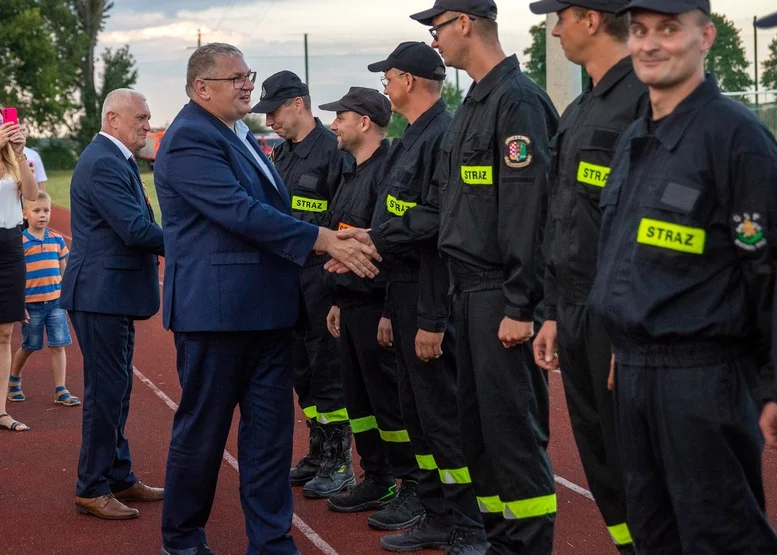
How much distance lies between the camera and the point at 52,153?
63.8 meters

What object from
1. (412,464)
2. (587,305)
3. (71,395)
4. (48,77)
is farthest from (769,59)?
(48,77)

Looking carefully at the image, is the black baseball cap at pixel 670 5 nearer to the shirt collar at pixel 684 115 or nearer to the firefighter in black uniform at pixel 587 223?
the shirt collar at pixel 684 115

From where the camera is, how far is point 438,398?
526 cm

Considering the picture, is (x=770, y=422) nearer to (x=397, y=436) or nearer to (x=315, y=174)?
(x=397, y=436)

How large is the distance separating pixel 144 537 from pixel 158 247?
5.08 feet

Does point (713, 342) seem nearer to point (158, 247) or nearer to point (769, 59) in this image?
point (158, 247)

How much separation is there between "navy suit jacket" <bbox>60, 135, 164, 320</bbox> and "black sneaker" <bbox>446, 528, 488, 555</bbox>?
2201 millimetres

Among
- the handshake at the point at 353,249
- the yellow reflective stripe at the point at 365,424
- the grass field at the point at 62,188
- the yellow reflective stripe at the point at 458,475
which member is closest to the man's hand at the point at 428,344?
the handshake at the point at 353,249

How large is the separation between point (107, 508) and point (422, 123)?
2.76 metres

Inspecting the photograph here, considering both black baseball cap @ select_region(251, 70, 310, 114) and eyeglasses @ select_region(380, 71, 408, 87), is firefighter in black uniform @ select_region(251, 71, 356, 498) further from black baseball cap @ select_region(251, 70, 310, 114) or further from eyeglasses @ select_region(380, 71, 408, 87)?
eyeglasses @ select_region(380, 71, 408, 87)

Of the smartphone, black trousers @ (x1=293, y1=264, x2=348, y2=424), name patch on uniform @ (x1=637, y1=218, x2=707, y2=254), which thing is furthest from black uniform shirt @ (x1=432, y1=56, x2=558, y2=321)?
the smartphone

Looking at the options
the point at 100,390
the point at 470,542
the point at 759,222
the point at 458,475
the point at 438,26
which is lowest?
the point at 470,542

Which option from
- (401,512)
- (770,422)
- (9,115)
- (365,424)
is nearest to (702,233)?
(770,422)

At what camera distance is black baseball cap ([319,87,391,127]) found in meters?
6.09
